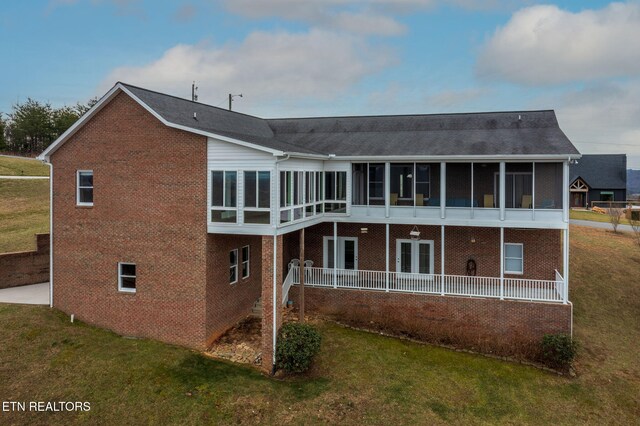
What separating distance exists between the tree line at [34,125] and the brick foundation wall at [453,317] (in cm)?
5745

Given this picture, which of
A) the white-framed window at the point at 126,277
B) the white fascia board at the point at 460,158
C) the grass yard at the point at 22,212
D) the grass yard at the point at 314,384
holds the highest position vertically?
the white fascia board at the point at 460,158

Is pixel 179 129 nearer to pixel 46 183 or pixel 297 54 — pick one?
pixel 297 54

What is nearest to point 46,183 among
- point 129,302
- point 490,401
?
point 129,302

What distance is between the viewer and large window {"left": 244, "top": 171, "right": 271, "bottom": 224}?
46.7ft

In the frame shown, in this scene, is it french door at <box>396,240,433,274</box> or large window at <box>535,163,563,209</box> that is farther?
french door at <box>396,240,433,274</box>

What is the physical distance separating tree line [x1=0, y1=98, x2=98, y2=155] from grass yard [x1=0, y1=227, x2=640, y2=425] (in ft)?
182

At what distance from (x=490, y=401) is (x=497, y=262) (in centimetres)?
739

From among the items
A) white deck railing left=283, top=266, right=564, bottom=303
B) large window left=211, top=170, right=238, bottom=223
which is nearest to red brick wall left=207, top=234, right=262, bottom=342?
large window left=211, top=170, right=238, bottom=223

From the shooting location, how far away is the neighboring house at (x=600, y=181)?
193ft

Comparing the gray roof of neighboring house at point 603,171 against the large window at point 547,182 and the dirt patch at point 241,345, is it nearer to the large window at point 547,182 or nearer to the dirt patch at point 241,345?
the large window at point 547,182

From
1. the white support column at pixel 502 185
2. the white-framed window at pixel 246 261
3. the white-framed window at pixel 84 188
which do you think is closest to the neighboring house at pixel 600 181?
the white support column at pixel 502 185

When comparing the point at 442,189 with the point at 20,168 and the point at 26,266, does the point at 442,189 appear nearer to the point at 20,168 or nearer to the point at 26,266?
the point at 26,266

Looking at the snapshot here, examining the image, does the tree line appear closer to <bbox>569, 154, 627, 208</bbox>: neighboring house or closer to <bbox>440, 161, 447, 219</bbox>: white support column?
<bbox>440, 161, 447, 219</bbox>: white support column

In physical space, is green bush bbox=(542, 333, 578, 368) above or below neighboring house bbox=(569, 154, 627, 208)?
below
